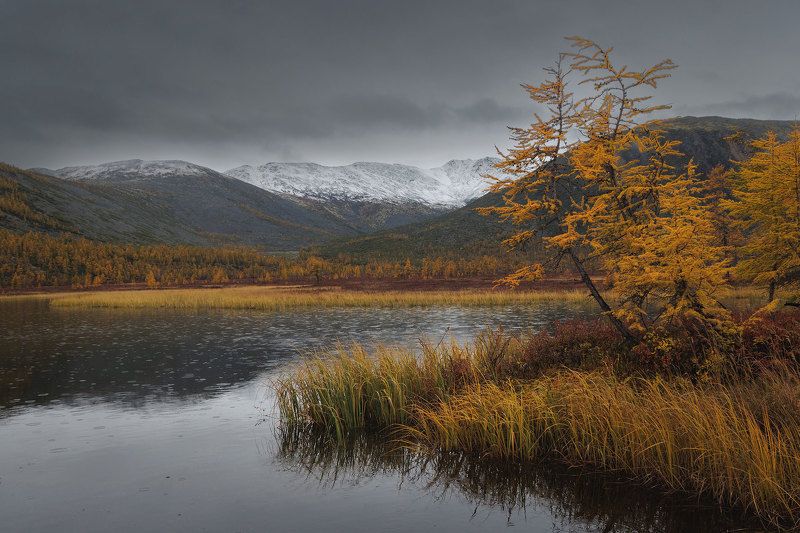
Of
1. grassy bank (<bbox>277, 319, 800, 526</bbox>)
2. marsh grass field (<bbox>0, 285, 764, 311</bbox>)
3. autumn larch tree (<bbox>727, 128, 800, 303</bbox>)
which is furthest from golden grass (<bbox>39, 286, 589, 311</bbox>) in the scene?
grassy bank (<bbox>277, 319, 800, 526</bbox>)

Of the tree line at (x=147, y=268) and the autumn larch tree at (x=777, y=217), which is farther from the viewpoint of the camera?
the tree line at (x=147, y=268)

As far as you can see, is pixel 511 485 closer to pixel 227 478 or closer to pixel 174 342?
pixel 227 478

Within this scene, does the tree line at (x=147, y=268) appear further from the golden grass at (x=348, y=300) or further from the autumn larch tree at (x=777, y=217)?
the autumn larch tree at (x=777, y=217)

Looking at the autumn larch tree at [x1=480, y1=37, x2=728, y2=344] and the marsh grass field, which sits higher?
the autumn larch tree at [x1=480, y1=37, x2=728, y2=344]

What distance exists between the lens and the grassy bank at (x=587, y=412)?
9070 mm

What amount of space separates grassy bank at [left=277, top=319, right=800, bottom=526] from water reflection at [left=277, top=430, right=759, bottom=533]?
0.38 meters

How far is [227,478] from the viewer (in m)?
11.6

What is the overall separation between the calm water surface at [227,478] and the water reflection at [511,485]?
0.11 feet

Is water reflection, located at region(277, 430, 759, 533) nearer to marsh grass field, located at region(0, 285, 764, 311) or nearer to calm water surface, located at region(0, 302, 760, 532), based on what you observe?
calm water surface, located at region(0, 302, 760, 532)

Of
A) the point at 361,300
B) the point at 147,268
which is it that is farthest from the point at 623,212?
the point at 147,268

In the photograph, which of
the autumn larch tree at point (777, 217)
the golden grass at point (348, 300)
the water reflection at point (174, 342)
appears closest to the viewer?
the autumn larch tree at point (777, 217)

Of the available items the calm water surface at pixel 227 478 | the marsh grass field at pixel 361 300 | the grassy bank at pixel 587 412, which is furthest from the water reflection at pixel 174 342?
the grassy bank at pixel 587 412

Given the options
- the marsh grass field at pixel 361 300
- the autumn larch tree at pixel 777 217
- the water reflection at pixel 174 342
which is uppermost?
the autumn larch tree at pixel 777 217

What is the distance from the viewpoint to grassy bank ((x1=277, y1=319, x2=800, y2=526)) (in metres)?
9.07
